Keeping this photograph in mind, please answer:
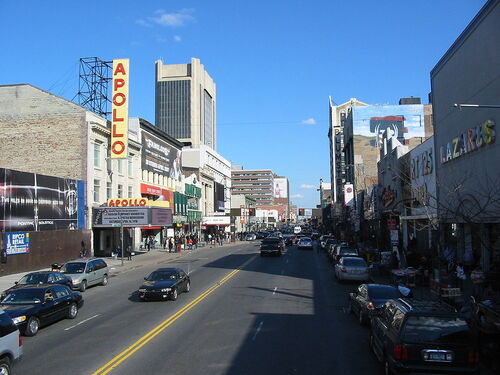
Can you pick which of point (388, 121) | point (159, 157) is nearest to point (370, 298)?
point (159, 157)

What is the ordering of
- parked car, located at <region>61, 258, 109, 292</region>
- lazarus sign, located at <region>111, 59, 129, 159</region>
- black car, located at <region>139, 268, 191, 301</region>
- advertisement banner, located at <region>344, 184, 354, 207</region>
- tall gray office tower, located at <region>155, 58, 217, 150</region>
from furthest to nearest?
tall gray office tower, located at <region>155, 58, 217, 150</region>, advertisement banner, located at <region>344, 184, 354, 207</region>, lazarus sign, located at <region>111, 59, 129, 159</region>, parked car, located at <region>61, 258, 109, 292</region>, black car, located at <region>139, 268, 191, 301</region>

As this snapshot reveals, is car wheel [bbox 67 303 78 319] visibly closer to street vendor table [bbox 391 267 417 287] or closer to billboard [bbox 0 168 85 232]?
street vendor table [bbox 391 267 417 287]

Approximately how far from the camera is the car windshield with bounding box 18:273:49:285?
19.3 meters

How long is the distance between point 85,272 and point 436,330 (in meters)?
19.5

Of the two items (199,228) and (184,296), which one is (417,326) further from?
(199,228)

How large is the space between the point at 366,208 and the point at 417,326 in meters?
45.8

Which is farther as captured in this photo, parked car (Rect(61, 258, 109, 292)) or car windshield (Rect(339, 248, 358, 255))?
car windshield (Rect(339, 248, 358, 255))

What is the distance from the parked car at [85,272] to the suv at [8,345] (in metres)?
14.3

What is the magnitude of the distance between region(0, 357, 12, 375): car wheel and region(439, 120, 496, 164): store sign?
20.4 metres

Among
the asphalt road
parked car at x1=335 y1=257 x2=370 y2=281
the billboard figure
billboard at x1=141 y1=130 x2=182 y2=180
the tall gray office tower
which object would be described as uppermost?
the tall gray office tower

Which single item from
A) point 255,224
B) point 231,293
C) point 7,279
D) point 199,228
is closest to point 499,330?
point 231,293

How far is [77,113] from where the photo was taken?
44.4 metres

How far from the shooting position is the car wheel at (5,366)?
350 inches

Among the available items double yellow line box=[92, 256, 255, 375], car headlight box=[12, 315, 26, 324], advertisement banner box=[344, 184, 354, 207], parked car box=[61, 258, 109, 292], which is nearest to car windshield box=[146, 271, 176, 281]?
double yellow line box=[92, 256, 255, 375]
